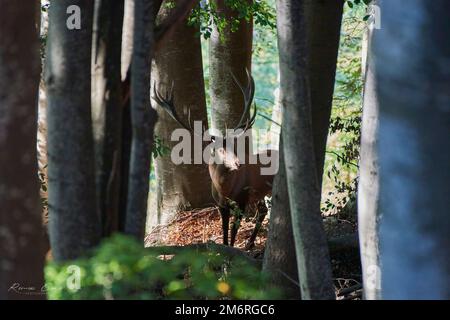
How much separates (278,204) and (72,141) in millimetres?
2295

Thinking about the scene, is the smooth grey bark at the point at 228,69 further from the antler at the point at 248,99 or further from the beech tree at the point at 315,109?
the beech tree at the point at 315,109

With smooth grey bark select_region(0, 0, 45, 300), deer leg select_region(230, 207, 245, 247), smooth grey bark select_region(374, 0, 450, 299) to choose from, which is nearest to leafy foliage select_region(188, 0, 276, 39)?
deer leg select_region(230, 207, 245, 247)

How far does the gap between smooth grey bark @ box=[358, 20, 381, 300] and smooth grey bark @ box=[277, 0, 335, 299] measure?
25 centimetres

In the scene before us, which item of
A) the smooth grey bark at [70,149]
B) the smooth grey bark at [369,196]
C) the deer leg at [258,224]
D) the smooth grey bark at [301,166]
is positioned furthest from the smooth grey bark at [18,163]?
the deer leg at [258,224]

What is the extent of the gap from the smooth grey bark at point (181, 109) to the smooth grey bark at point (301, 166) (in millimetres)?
6950

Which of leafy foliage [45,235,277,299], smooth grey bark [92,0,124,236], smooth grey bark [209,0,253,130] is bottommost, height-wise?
leafy foliage [45,235,277,299]

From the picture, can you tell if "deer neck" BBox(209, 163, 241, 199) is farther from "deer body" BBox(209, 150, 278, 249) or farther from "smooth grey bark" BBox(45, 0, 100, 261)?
"smooth grey bark" BBox(45, 0, 100, 261)

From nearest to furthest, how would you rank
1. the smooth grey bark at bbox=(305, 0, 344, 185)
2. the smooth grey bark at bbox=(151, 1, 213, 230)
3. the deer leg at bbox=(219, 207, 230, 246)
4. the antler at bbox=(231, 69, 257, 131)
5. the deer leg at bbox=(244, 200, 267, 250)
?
the smooth grey bark at bbox=(305, 0, 344, 185)
the deer leg at bbox=(244, 200, 267, 250)
the antler at bbox=(231, 69, 257, 131)
the deer leg at bbox=(219, 207, 230, 246)
the smooth grey bark at bbox=(151, 1, 213, 230)

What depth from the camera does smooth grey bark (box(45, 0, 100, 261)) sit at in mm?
4648

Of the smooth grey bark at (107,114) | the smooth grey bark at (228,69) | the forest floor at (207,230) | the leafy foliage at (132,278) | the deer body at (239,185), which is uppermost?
the smooth grey bark at (228,69)

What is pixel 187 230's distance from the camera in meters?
12.0

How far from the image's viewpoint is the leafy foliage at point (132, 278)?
410cm
